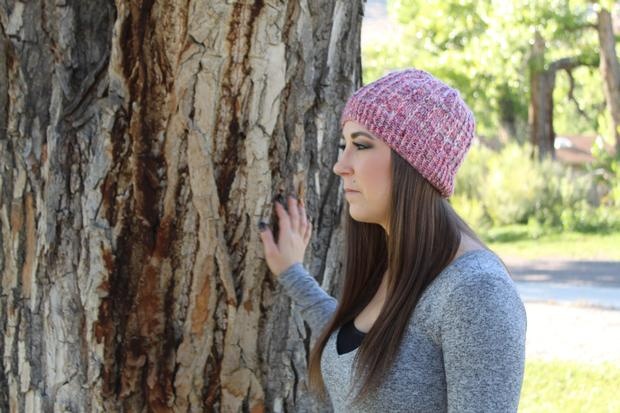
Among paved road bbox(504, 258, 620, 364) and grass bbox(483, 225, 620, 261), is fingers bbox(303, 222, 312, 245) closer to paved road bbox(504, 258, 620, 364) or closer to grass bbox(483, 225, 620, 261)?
paved road bbox(504, 258, 620, 364)

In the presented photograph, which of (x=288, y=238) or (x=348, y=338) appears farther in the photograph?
(x=288, y=238)

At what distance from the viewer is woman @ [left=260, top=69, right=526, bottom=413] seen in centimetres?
233

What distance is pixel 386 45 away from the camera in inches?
1340

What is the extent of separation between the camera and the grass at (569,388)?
631 cm

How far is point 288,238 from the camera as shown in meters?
3.26

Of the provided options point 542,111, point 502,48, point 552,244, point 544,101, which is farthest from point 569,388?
point 544,101

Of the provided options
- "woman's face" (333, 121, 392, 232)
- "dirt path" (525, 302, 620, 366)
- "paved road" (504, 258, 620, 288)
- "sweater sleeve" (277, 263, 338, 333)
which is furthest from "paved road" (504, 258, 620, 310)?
"woman's face" (333, 121, 392, 232)

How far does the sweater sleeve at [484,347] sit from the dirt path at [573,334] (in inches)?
223

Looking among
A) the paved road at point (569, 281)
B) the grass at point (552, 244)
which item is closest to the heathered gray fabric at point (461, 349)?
the paved road at point (569, 281)

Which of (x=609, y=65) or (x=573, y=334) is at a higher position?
(x=609, y=65)

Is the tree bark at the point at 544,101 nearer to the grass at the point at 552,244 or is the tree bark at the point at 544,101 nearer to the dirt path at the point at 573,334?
the grass at the point at 552,244

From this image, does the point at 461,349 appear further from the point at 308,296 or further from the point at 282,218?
the point at 282,218

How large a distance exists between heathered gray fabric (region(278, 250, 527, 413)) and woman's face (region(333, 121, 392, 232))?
264 mm

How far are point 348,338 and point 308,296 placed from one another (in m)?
0.46
